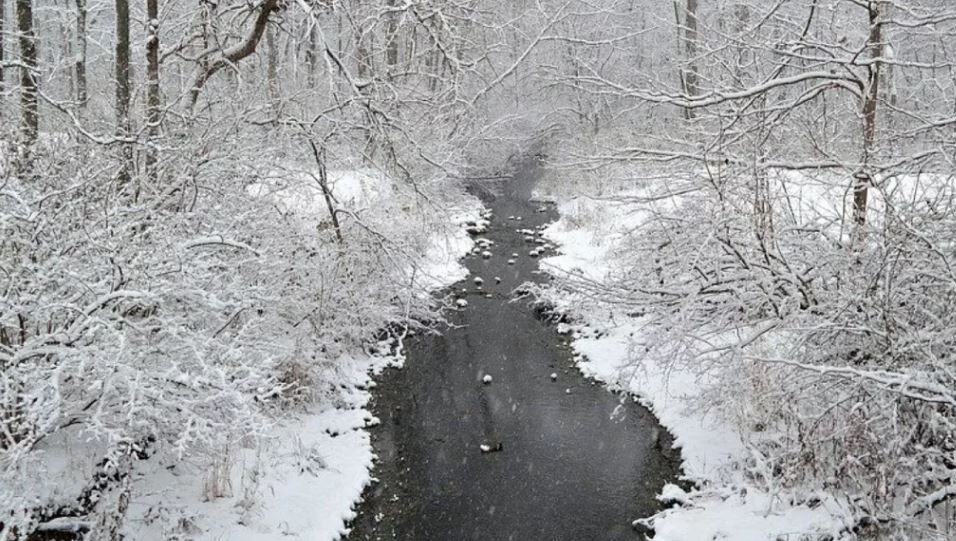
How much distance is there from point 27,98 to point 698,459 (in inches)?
325

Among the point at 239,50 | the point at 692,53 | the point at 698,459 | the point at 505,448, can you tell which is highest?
the point at 692,53

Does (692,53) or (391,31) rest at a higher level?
(391,31)

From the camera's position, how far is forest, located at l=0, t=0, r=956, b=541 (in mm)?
4445

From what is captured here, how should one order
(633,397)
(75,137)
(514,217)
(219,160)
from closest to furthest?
1. (75,137)
2. (219,160)
3. (633,397)
4. (514,217)

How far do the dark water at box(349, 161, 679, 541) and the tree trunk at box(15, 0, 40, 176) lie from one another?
405 cm

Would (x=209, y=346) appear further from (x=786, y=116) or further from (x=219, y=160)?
(x=786, y=116)

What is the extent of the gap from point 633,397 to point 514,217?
1132 centimetres

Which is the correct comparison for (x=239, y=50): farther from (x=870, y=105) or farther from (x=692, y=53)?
(x=692, y=53)

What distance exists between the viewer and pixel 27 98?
762 centimetres

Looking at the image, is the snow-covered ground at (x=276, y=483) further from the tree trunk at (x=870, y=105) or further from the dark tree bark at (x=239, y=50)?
the tree trunk at (x=870, y=105)

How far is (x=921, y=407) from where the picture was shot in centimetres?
472

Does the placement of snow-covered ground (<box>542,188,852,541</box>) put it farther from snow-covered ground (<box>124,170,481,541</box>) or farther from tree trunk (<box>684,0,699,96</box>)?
snow-covered ground (<box>124,170,481,541</box>)

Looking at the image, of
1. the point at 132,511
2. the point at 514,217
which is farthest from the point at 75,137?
the point at 514,217

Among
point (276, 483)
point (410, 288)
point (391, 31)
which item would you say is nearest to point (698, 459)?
point (276, 483)
